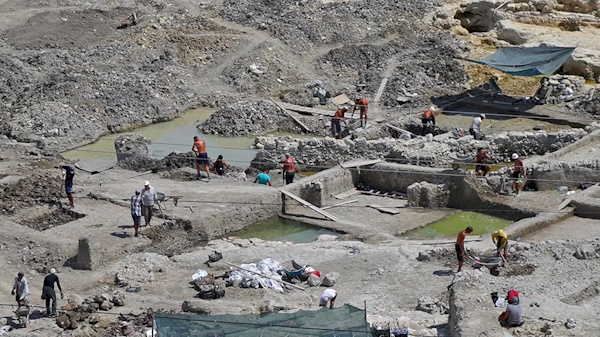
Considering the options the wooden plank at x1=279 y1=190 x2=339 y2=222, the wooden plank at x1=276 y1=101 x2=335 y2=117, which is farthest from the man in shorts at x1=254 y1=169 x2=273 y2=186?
the wooden plank at x1=276 y1=101 x2=335 y2=117

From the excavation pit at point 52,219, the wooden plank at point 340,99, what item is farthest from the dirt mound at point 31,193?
the wooden plank at point 340,99

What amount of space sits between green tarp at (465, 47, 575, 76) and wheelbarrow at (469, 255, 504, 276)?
14188 millimetres

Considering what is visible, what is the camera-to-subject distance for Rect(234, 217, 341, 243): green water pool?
26.9 meters

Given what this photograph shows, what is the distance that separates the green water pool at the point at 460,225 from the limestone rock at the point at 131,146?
28.3ft

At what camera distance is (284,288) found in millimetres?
22875

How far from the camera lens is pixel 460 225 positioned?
88.8 feet

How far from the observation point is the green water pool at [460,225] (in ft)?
87.1

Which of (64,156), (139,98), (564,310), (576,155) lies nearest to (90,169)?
(64,156)

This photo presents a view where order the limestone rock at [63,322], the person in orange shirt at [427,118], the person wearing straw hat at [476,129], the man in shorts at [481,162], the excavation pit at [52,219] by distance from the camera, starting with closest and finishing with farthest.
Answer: the limestone rock at [63,322], the excavation pit at [52,219], the man in shorts at [481,162], the person wearing straw hat at [476,129], the person in orange shirt at [427,118]

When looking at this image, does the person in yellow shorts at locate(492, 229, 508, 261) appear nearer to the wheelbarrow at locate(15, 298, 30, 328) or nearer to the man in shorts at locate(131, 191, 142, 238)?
the man in shorts at locate(131, 191, 142, 238)

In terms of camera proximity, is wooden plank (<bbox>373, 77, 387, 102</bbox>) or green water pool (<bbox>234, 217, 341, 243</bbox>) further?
wooden plank (<bbox>373, 77, 387, 102</bbox>)

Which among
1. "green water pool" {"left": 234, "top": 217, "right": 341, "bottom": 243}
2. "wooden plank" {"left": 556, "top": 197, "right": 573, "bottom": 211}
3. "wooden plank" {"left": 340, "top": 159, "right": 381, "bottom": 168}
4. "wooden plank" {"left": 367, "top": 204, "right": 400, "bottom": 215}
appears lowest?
"green water pool" {"left": 234, "top": 217, "right": 341, "bottom": 243}

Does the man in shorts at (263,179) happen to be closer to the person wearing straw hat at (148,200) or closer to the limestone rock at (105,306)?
the person wearing straw hat at (148,200)

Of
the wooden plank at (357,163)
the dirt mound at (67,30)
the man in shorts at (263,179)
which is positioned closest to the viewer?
the man in shorts at (263,179)
